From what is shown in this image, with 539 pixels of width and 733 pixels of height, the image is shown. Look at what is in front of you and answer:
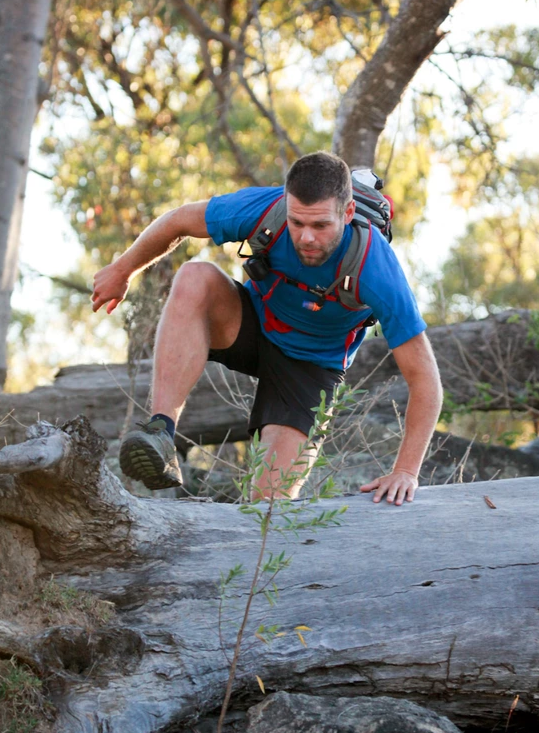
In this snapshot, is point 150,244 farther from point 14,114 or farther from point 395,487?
point 14,114

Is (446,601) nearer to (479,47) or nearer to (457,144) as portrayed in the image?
(479,47)

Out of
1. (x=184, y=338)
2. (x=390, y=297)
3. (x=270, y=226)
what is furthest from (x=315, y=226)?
(x=184, y=338)

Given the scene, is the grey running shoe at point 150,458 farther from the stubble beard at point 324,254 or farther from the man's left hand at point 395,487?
the stubble beard at point 324,254

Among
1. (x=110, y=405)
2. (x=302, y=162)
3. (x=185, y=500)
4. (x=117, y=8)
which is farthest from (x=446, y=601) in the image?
(x=117, y=8)

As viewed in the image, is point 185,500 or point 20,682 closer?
point 20,682

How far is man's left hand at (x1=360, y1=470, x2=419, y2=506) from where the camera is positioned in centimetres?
375

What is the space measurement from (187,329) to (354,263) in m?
0.85

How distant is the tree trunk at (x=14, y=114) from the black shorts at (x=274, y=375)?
310 centimetres

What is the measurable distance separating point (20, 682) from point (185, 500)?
3.46ft

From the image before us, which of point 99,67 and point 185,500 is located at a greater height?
point 99,67

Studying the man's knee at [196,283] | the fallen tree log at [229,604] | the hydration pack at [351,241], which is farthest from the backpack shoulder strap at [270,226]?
the fallen tree log at [229,604]

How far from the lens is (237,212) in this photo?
4195 mm

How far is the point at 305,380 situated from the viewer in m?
4.68

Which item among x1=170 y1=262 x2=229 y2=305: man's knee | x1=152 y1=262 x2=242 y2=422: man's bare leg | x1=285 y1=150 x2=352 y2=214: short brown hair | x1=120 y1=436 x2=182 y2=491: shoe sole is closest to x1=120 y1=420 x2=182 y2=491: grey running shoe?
x1=120 y1=436 x2=182 y2=491: shoe sole
